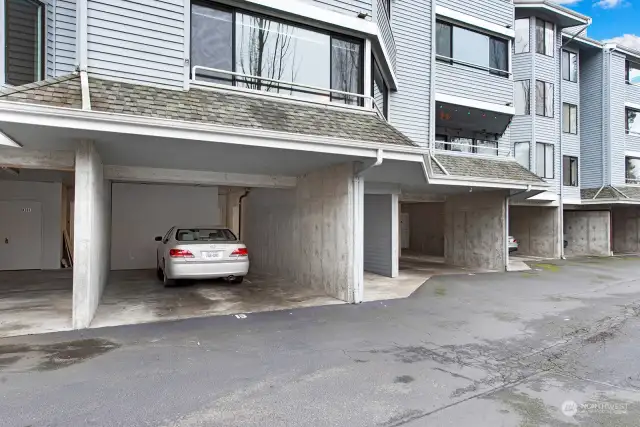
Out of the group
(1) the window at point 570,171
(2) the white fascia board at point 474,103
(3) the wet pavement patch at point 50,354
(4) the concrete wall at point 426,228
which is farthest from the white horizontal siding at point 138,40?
(1) the window at point 570,171

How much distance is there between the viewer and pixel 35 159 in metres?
6.22

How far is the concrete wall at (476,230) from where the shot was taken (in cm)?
1349

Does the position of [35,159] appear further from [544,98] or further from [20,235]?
[544,98]

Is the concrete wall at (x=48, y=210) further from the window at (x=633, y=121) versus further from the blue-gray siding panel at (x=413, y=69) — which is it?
the window at (x=633, y=121)

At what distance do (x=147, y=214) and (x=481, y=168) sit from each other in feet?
34.2

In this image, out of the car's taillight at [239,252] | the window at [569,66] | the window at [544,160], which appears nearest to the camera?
the car's taillight at [239,252]

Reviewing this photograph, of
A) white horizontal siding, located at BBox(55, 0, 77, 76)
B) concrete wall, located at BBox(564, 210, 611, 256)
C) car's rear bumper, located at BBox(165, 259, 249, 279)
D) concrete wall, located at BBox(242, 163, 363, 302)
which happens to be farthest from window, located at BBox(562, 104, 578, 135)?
white horizontal siding, located at BBox(55, 0, 77, 76)

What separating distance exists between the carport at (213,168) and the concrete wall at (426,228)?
1034cm

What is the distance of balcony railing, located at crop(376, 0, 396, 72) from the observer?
9.40m

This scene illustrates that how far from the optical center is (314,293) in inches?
347

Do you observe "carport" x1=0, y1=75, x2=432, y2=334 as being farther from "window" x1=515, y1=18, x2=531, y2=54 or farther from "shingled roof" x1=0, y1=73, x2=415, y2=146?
"window" x1=515, y1=18, x2=531, y2=54

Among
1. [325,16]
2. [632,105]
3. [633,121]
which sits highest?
[632,105]

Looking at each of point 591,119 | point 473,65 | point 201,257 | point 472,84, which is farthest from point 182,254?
point 591,119

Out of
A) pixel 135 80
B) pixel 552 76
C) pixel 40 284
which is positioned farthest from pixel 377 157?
pixel 552 76
